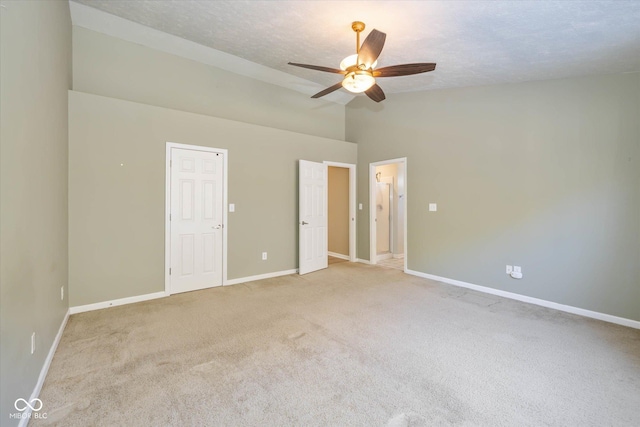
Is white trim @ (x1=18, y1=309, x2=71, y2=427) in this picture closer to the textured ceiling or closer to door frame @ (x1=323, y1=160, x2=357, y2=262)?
the textured ceiling

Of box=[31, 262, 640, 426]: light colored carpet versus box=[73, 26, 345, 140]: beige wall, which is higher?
box=[73, 26, 345, 140]: beige wall

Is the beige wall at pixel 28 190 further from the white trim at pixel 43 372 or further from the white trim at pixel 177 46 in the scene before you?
the white trim at pixel 177 46

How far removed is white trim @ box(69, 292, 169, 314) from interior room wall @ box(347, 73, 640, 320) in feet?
13.3

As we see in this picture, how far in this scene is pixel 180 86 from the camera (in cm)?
445

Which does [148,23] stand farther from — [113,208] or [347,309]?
[347,309]

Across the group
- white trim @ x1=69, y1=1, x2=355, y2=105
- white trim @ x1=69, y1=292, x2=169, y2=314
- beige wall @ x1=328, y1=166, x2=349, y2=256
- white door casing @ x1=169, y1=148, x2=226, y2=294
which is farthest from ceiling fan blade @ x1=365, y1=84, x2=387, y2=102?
white trim @ x1=69, y1=292, x2=169, y2=314

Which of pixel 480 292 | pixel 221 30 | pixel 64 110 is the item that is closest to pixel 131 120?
pixel 64 110

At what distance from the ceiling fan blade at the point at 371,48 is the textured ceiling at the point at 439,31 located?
1.49 ft

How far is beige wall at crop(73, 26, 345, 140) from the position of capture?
3781 millimetres

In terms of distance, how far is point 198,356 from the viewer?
2469mm

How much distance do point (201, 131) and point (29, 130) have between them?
2464mm

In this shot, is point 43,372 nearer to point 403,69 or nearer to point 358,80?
point 358,80

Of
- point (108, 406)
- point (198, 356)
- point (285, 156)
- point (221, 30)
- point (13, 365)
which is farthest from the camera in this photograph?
point (285, 156)

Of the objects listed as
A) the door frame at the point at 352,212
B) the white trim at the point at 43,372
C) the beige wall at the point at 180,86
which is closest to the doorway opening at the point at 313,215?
the door frame at the point at 352,212
